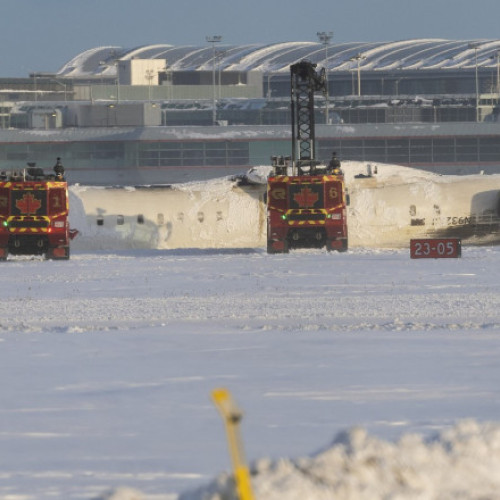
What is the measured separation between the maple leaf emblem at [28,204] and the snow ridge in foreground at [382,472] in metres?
38.9

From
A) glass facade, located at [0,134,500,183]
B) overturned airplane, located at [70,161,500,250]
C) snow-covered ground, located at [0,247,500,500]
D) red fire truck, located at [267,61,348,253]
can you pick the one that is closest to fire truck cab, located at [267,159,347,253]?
red fire truck, located at [267,61,348,253]

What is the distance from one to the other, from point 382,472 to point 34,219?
1550 inches

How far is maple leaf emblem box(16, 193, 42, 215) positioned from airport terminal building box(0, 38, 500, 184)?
55.1 m

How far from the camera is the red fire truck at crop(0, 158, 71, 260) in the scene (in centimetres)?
4653

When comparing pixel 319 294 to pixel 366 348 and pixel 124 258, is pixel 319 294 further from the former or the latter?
pixel 124 258

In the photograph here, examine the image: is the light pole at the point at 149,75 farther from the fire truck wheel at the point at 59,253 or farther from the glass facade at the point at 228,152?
the fire truck wheel at the point at 59,253

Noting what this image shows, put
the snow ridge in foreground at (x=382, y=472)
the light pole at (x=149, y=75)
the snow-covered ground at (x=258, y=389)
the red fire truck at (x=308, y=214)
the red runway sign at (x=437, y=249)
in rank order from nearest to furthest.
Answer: the snow ridge in foreground at (x=382, y=472) < the snow-covered ground at (x=258, y=389) < the red runway sign at (x=437, y=249) < the red fire truck at (x=308, y=214) < the light pole at (x=149, y=75)

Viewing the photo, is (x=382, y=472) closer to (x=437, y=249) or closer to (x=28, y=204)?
(x=437, y=249)

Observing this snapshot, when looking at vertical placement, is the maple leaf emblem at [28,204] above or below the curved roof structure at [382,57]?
below

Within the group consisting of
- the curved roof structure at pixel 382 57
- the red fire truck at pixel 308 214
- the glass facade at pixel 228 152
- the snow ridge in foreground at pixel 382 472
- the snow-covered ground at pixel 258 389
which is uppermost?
the curved roof structure at pixel 382 57

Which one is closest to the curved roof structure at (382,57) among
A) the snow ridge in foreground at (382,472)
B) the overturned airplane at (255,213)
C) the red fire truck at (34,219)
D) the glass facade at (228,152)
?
the glass facade at (228,152)

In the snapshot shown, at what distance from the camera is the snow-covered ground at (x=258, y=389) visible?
8.45m

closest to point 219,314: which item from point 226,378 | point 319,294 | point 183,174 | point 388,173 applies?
point 319,294

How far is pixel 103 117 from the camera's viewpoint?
122 m
